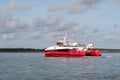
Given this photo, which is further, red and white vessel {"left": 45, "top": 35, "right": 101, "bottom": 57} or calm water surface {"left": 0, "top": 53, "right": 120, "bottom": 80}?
red and white vessel {"left": 45, "top": 35, "right": 101, "bottom": 57}

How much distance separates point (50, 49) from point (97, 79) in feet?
301

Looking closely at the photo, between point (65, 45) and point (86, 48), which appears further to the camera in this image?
point (86, 48)

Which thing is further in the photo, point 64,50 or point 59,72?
point 64,50

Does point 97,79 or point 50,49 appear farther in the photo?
point 50,49

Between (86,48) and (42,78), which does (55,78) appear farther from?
(86,48)

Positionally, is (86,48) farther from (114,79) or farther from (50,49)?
(114,79)

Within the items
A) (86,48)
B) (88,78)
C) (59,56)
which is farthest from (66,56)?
(88,78)

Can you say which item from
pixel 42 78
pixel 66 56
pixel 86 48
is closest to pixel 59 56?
pixel 66 56

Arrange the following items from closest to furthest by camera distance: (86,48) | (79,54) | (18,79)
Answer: (18,79)
(79,54)
(86,48)

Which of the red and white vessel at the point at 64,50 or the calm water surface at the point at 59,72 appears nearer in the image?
the calm water surface at the point at 59,72

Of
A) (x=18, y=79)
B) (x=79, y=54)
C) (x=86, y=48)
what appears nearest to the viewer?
(x=18, y=79)

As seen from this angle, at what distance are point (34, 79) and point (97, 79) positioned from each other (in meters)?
7.94

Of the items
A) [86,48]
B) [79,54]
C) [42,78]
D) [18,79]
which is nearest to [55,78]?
[42,78]

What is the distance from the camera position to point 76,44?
463 ft
